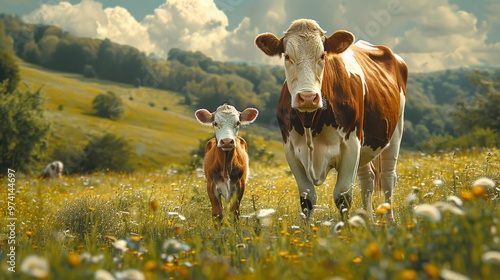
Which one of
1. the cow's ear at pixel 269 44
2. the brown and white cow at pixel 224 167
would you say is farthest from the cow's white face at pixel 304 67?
the brown and white cow at pixel 224 167

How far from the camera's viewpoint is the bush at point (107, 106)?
90.3 metres

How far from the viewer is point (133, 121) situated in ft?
311

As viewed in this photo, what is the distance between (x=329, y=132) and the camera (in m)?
6.23

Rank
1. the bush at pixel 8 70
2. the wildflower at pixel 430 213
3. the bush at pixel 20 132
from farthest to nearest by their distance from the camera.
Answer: the bush at pixel 8 70, the bush at pixel 20 132, the wildflower at pixel 430 213

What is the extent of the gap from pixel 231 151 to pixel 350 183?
2.29 meters

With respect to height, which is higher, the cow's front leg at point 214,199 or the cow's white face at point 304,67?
the cow's white face at point 304,67

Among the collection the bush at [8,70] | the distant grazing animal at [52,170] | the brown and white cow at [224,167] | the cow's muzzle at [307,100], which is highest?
the cow's muzzle at [307,100]

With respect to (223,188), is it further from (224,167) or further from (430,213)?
(430,213)

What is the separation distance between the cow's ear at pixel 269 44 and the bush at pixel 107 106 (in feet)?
287

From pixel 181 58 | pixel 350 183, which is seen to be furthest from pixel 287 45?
pixel 181 58

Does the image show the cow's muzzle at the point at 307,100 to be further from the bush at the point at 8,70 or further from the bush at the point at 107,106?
the bush at the point at 107,106

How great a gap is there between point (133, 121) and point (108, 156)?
37.9m

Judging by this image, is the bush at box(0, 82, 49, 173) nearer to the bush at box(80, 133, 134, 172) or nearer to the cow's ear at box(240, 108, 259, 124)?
the bush at box(80, 133, 134, 172)

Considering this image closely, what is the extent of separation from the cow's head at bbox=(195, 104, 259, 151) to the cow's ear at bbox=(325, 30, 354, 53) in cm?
212
